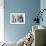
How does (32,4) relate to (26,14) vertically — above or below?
above

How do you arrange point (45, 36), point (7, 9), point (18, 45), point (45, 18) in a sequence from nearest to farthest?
point (45, 36)
point (18, 45)
point (45, 18)
point (7, 9)

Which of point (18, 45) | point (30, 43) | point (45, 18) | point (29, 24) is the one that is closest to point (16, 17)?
point (29, 24)

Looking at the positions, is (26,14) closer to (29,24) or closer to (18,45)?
(29,24)

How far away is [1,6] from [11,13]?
18.8 inches

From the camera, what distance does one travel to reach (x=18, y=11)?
202 inches

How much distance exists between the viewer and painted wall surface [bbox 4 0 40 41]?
5.11 m

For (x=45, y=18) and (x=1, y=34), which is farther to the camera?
(x=1, y=34)

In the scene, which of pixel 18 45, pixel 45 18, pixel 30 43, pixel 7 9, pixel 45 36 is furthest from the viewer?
pixel 7 9

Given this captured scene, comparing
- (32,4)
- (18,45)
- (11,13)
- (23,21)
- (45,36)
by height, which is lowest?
(18,45)

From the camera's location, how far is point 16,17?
518 cm

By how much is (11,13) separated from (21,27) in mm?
669

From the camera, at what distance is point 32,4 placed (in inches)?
204

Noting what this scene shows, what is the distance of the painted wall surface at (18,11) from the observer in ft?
16.8

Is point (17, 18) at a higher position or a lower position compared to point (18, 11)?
lower
